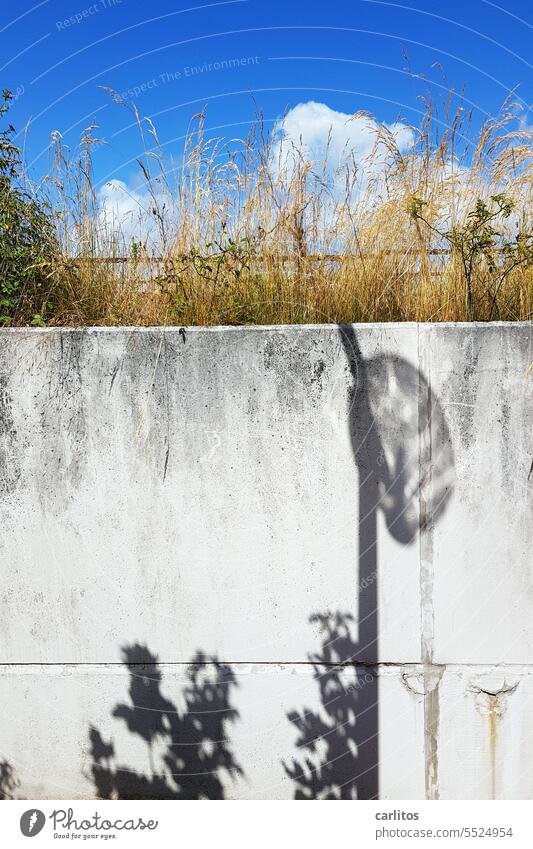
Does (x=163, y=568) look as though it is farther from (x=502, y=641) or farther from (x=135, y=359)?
(x=502, y=641)

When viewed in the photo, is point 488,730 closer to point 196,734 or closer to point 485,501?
point 485,501

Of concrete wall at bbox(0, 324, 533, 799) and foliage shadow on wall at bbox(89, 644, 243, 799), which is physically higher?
concrete wall at bbox(0, 324, 533, 799)

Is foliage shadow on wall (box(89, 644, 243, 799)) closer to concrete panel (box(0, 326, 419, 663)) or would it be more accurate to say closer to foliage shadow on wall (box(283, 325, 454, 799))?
concrete panel (box(0, 326, 419, 663))

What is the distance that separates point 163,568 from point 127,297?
4.96 ft

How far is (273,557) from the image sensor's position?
2.95 meters

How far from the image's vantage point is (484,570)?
9.53ft

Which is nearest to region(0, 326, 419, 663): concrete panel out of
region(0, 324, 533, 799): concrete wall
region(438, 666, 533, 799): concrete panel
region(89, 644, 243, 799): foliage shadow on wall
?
region(0, 324, 533, 799): concrete wall

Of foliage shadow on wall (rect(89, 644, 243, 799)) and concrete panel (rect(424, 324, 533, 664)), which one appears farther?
foliage shadow on wall (rect(89, 644, 243, 799))

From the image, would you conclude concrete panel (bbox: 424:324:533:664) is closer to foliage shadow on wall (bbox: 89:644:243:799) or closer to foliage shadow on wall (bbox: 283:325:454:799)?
foliage shadow on wall (bbox: 283:325:454:799)

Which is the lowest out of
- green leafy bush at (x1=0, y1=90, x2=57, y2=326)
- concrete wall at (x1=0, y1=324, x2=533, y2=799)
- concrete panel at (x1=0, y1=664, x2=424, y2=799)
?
concrete panel at (x1=0, y1=664, x2=424, y2=799)

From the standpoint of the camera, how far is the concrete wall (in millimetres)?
2893

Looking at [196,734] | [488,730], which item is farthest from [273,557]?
[488,730]
